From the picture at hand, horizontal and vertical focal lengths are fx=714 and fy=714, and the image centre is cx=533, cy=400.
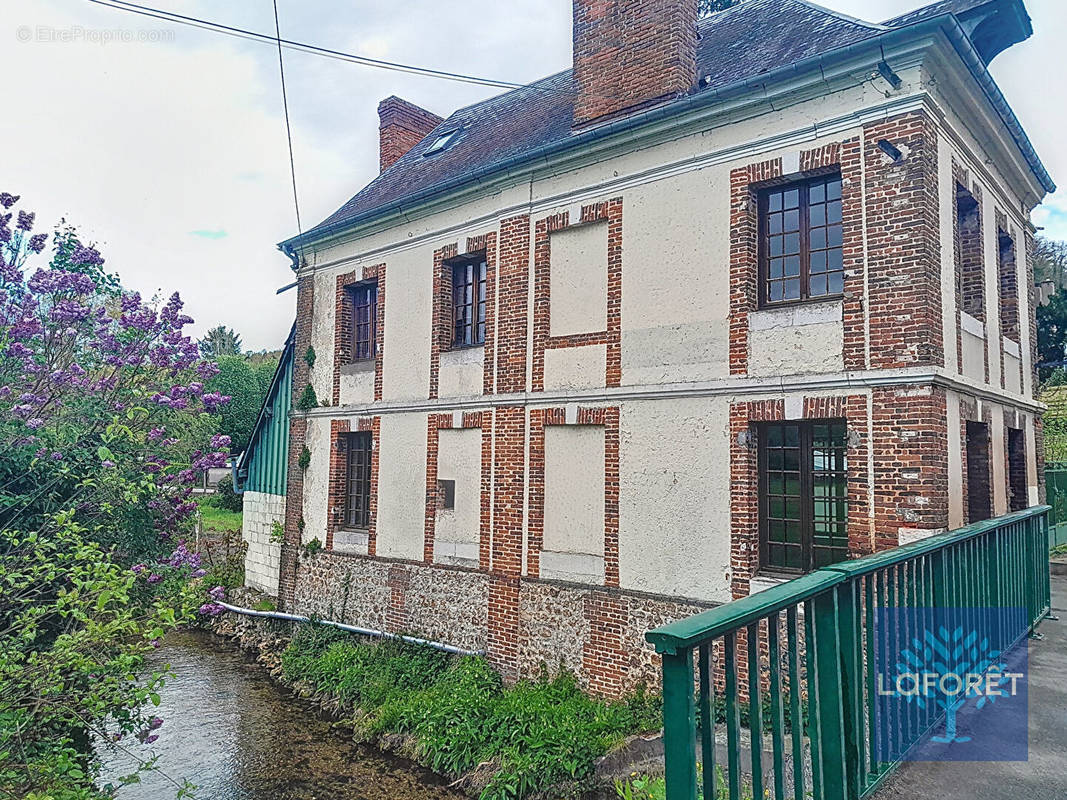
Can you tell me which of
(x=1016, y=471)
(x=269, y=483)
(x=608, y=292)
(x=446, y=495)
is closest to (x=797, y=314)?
(x=608, y=292)

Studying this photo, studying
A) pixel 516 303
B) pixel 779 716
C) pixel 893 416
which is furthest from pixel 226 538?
pixel 779 716

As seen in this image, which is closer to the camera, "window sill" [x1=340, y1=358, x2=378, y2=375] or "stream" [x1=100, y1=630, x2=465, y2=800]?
"stream" [x1=100, y1=630, x2=465, y2=800]

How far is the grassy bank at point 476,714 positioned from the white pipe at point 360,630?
13 cm

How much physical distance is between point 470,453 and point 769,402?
4940 mm

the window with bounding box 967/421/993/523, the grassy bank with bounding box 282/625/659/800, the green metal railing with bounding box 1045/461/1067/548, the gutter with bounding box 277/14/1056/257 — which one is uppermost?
the gutter with bounding box 277/14/1056/257

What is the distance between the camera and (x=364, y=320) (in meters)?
13.9

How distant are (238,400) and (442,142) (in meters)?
21.6

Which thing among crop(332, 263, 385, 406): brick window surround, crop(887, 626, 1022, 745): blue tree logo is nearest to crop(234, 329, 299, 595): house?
crop(332, 263, 385, 406): brick window surround

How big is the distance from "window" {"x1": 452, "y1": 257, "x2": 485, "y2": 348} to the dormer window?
12.7ft

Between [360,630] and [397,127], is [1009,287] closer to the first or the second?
[360,630]

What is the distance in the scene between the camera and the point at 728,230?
8461mm

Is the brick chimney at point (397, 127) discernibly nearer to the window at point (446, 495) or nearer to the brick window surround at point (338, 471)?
the brick window surround at point (338, 471)

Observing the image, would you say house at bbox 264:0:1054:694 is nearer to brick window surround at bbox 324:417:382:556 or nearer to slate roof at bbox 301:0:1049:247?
slate roof at bbox 301:0:1049:247

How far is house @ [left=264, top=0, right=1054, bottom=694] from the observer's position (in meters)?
7.41
